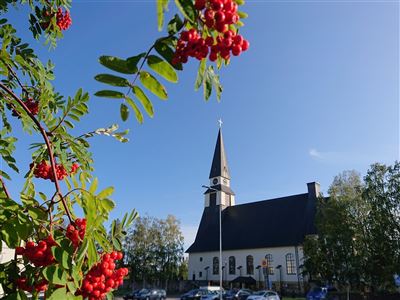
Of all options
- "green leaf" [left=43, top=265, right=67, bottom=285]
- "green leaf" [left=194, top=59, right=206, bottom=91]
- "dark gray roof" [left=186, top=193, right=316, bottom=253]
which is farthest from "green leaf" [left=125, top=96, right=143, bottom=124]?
"dark gray roof" [left=186, top=193, right=316, bottom=253]

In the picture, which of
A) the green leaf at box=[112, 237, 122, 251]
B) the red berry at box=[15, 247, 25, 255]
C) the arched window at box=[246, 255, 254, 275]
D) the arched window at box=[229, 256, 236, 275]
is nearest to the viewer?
the red berry at box=[15, 247, 25, 255]

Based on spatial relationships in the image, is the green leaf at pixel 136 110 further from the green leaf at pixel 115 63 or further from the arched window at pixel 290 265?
the arched window at pixel 290 265

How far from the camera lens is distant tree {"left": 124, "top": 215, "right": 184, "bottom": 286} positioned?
46562 millimetres

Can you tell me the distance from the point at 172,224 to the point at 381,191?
31.0 m

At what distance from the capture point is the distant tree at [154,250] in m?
46.6

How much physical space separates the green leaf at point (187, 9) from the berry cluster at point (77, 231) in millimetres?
1221

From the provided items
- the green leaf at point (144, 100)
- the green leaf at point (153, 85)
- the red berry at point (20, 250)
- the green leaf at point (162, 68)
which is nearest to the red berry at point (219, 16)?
the green leaf at point (162, 68)

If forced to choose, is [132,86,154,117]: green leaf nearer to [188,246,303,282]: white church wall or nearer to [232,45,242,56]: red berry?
[232,45,242,56]: red berry

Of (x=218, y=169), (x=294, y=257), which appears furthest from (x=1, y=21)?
(x=218, y=169)

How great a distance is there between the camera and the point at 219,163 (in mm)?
51875

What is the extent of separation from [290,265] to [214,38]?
41551 mm

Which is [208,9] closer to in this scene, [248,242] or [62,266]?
[62,266]

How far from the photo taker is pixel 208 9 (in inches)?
57.3

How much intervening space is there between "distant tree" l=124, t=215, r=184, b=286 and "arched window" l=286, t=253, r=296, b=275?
625 inches
